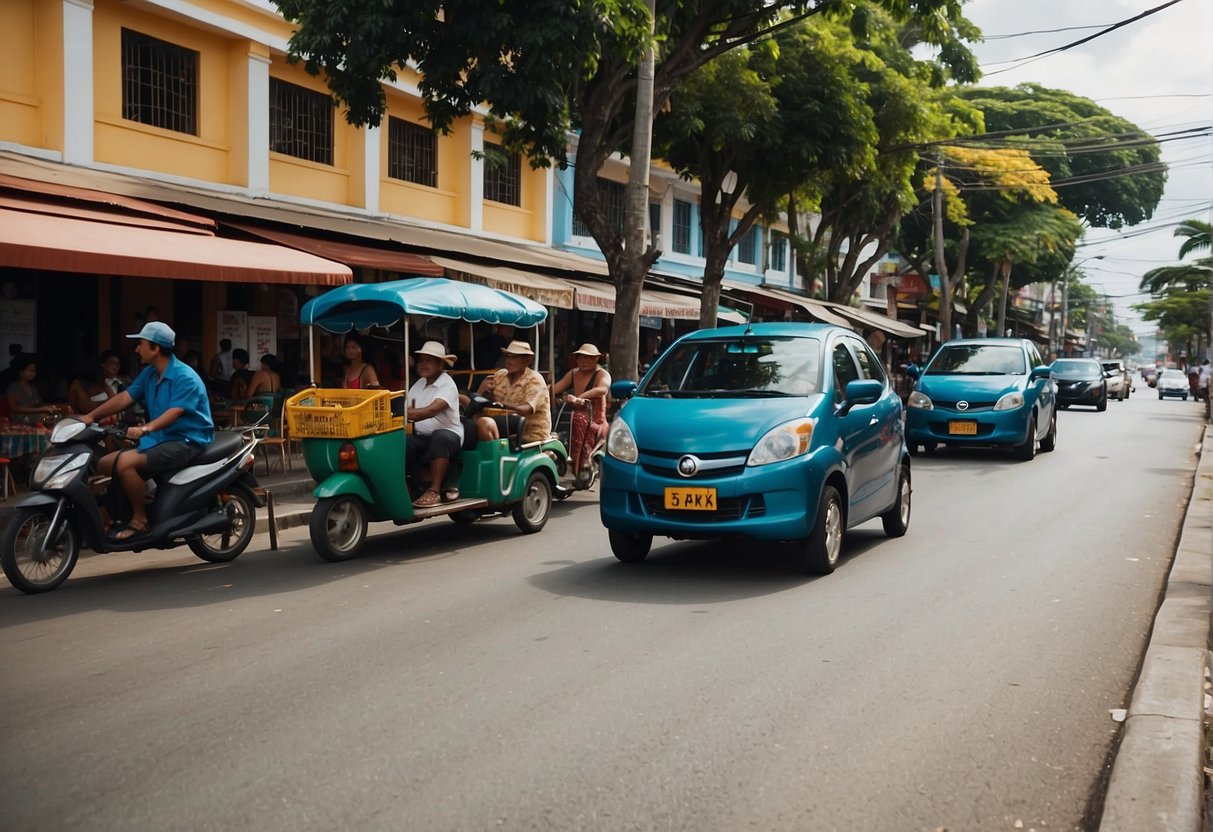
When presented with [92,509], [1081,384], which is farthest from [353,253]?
[1081,384]

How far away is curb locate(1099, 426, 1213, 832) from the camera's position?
12.1 feet

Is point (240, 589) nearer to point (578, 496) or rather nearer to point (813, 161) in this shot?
point (578, 496)

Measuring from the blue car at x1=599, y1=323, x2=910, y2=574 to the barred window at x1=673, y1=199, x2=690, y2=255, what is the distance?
24.2 meters

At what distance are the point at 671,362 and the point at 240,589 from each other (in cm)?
347

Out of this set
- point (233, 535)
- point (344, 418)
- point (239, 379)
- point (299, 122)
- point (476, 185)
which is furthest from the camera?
point (476, 185)

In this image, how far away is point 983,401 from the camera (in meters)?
16.3

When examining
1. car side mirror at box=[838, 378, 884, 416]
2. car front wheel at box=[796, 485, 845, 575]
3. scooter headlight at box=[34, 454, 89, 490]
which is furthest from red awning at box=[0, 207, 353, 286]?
car front wheel at box=[796, 485, 845, 575]

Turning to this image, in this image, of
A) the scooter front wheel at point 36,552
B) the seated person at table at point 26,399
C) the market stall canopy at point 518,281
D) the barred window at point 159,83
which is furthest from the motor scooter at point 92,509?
the barred window at point 159,83

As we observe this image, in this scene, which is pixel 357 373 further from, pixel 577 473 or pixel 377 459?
pixel 377 459

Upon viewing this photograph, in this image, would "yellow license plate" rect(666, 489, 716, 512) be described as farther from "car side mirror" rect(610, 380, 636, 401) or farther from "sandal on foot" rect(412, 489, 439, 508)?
"sandal on foot" rect(412, 489, 439, 508)

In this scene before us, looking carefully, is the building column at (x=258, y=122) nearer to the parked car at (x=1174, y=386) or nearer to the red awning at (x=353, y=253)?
the red awning at (x=353, y=253)

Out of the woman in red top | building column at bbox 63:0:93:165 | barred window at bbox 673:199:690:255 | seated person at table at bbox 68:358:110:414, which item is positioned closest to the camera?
seated person at table at bbox 68:358:110:414

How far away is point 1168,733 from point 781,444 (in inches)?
135

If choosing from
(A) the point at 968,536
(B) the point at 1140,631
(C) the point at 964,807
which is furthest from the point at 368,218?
(C) the point at 964,807
